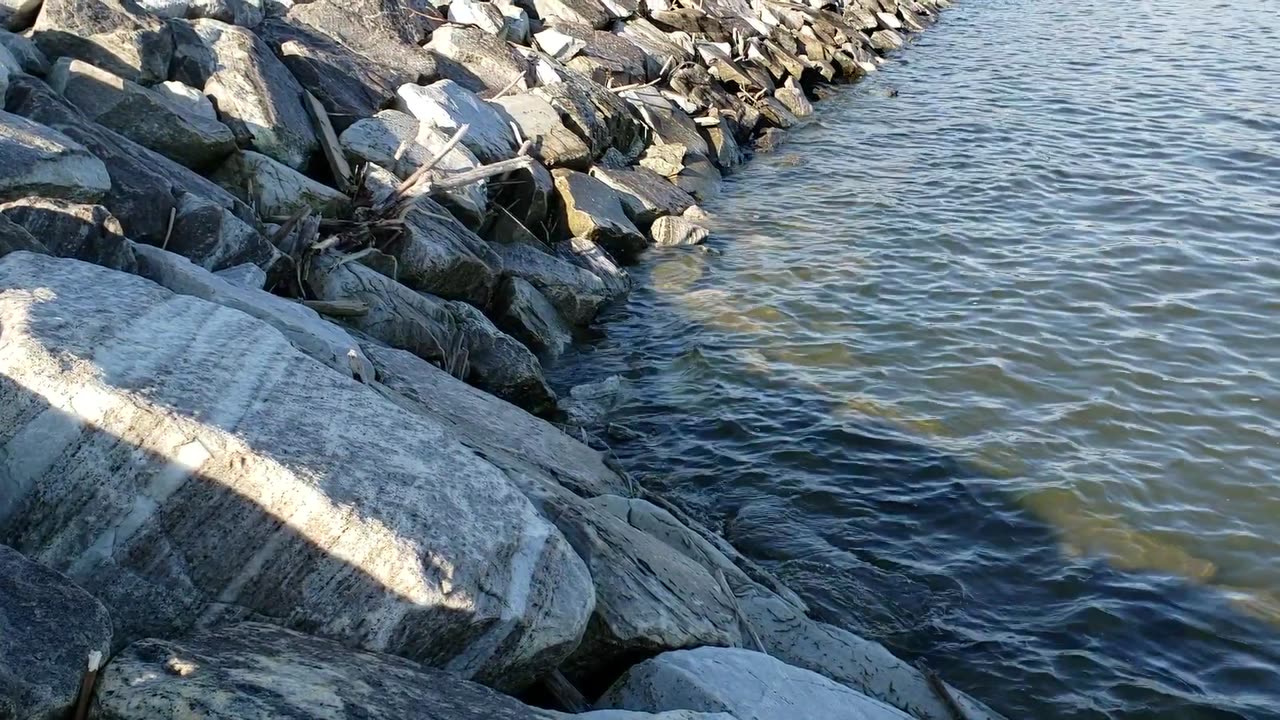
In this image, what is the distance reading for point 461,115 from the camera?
42.7 feet

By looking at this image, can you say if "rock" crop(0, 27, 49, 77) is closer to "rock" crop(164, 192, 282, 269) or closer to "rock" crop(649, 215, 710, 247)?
"rock" crop(164, 192, 282, 269)

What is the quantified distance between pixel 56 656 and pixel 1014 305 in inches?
412

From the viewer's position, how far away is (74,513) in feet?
13.3

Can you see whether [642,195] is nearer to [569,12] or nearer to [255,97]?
[569,12]

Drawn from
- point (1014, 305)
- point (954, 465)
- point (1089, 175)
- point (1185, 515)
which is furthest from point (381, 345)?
point (1089, 175)

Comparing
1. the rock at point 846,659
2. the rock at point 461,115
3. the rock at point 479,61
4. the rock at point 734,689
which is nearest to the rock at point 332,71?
the rock at point 461,115

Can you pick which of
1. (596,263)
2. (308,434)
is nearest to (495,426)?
(308,434)

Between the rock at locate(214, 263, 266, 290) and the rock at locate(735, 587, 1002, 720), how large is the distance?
12.3 feet

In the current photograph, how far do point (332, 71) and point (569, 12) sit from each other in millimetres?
7187

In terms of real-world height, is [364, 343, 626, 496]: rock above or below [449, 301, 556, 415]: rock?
above

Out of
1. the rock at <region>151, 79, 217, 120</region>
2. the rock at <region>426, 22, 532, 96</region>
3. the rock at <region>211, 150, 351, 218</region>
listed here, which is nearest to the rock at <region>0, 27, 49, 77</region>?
the rock at <region>151, 79, 217, 120</region>

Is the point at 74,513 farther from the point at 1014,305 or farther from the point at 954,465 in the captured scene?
the point at 1014,305

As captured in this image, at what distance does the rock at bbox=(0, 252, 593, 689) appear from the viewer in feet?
13.3

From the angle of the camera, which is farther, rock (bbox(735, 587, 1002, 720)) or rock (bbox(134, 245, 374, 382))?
rock (bbox(735, 587, 1002, 720))
